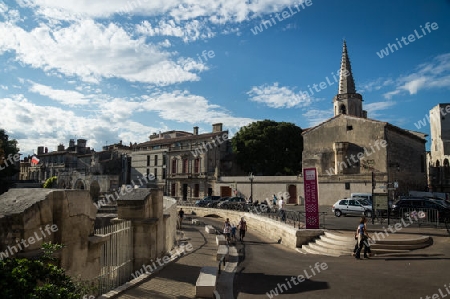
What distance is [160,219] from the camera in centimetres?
1048

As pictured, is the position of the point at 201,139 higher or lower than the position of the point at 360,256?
higher

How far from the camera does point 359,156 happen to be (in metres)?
36.4

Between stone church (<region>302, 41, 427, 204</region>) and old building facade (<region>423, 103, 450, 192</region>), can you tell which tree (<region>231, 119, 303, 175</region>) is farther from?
old building facade (<region>423, 103, 450, 192</region>)

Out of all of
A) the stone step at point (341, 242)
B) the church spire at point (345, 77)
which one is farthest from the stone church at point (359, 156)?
the stone step at point (341, 242)

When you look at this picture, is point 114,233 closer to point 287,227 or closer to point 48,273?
point 48,273

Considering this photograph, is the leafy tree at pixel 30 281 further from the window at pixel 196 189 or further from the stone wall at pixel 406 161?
the window at pixel 196 189

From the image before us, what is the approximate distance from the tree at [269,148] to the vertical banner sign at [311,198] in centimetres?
3188

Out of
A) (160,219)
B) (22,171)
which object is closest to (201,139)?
(160,219)

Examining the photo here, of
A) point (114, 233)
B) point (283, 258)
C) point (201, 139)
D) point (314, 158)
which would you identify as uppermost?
point (201, 139)

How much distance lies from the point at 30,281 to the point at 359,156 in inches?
1455

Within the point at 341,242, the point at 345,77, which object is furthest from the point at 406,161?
the point at 341,242

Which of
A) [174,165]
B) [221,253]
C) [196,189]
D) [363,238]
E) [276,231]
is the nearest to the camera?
[363,238]

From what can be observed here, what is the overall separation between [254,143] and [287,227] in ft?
102

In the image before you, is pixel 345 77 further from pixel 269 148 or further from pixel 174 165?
pixel 174 165
